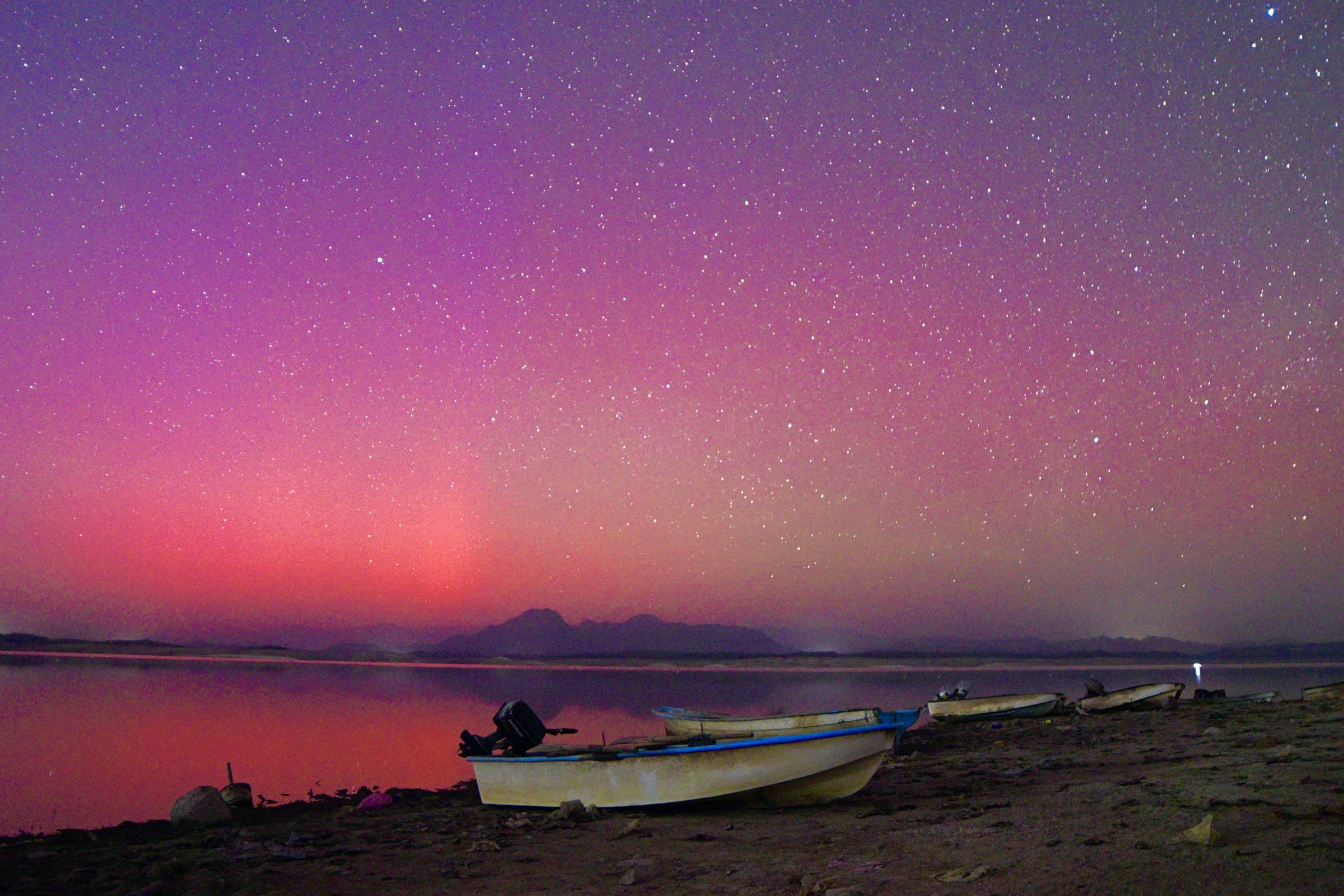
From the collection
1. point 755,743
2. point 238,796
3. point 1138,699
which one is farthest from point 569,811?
point 1138,699

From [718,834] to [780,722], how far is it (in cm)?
921

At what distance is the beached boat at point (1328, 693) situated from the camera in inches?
872

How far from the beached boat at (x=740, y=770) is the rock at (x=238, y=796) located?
6999 millimetres

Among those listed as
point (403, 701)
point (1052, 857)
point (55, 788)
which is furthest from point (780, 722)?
point (403, 701)

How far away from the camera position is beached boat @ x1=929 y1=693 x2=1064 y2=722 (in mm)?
24844

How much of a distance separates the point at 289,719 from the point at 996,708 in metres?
25.8

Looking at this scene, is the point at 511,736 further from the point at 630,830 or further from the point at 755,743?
the point at 755,743

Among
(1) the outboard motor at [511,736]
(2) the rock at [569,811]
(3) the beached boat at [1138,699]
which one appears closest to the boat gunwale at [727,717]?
(3) the beached boat at [1138,699]

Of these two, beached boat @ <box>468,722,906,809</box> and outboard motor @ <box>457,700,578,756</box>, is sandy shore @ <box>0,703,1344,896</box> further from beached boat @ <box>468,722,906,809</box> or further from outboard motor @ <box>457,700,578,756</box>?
outboard motor @ <box>457,700,578,756</box>

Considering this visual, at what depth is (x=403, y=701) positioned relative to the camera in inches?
1720

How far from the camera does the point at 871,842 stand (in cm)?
912

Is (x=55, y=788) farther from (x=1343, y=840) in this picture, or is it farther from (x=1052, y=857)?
(x=1343, y=840)

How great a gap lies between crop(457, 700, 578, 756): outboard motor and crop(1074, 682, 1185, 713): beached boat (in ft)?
57.2

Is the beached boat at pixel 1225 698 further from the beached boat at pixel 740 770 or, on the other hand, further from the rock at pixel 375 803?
the rock at pixel 375 803
